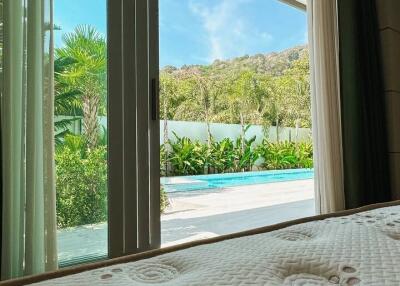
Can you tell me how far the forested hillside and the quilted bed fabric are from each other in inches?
124

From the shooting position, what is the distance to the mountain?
4.34 meters

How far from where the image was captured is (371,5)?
2.80 m

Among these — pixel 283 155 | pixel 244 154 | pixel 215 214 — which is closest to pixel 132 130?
pixel 215 214

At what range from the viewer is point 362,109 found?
2.73 meters

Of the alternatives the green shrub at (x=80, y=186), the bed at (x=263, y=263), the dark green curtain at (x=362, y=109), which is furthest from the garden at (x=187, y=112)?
the bed at (x=263, y=263)

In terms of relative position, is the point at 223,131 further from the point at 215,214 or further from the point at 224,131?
the point at 215,214

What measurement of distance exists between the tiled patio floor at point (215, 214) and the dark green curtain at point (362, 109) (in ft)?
1.88

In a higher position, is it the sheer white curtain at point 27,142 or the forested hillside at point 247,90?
the forested hillside at point 247,90

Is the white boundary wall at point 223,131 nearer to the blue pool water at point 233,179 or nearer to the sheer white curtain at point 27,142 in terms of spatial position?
the blue pool water at point 233,179

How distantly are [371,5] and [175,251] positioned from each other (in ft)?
9.42

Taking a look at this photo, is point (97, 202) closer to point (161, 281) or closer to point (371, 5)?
point (161, 281)

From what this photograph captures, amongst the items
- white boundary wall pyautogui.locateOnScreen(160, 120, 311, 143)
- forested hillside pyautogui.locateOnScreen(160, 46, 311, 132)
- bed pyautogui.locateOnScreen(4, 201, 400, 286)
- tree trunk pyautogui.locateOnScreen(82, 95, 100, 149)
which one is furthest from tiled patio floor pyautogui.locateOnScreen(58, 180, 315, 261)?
bed pyautogui.locateOnScreen(4, 201, 400, 286)

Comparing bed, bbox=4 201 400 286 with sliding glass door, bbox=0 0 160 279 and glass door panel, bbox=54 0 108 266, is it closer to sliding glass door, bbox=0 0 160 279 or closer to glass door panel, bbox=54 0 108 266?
sliding glass door, bbox=0 0 160 279

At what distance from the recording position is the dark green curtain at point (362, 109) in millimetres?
2648
